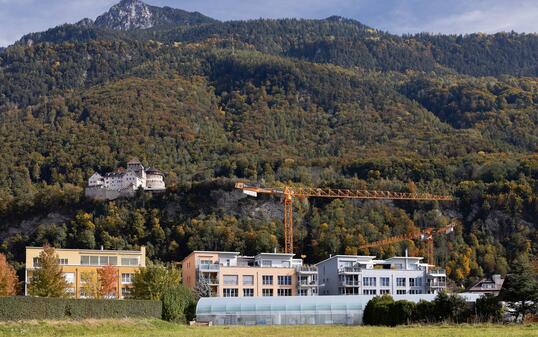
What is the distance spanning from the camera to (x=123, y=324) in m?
58.2

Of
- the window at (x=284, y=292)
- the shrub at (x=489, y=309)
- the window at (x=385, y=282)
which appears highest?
the window at (x=385, y=282)

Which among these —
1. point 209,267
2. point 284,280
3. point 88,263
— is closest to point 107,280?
point 88,263

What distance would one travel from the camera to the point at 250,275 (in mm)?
106062

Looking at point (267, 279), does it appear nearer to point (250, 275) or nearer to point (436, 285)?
point (250, 275)

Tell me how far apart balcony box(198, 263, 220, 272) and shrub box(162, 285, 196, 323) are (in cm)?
2527

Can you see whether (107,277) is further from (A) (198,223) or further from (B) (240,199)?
(B) (240,199)

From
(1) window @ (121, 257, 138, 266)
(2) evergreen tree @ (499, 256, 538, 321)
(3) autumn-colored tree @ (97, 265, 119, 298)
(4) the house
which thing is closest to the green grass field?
(2) evergreen tree @ (499, 256, 538, 321)

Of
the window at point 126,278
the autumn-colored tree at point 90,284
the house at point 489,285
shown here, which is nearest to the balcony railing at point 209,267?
the window at point 126,278

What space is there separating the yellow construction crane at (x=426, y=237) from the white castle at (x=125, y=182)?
45.9 m

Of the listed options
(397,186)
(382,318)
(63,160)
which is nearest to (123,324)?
(382,318)

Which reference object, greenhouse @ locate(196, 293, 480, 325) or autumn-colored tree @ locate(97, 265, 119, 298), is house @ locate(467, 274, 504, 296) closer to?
greenhouse @ locate(196, 293, 480, 325)

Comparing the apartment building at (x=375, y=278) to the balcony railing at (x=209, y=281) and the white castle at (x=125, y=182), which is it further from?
the white castle at (x=125, y=182)

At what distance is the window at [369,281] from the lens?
349ft

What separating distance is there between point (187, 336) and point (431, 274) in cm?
6414
